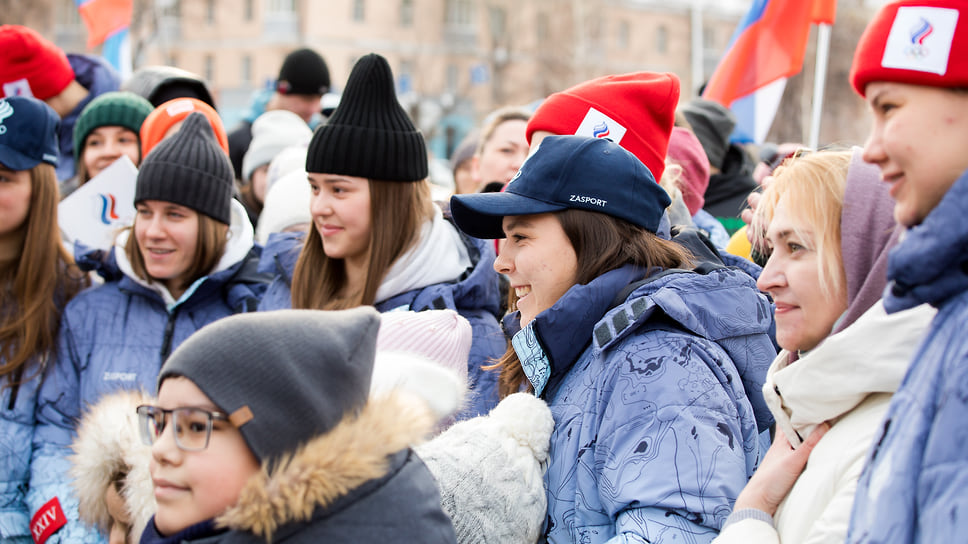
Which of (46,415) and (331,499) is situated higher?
(331,499)

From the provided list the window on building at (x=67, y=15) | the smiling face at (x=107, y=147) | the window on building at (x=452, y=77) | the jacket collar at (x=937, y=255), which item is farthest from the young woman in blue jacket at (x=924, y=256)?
the window on building at (x=67, y=15)

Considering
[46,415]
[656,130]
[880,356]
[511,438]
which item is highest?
[656,130]

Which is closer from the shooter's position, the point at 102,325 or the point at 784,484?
the point at 784,484

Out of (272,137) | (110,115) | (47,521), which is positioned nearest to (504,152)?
(272,137)

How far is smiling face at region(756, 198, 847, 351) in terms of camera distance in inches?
78.6

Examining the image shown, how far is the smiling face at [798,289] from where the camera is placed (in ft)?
6.55

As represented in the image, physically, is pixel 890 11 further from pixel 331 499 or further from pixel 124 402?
pixel 124 402

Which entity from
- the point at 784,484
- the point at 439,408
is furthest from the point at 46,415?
the point at 784,484

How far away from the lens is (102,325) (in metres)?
3.72

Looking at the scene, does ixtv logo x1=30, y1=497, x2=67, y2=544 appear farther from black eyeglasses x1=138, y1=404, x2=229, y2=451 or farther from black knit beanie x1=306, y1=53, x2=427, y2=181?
black eyeglasses x1=138, y1=404, x2=229, y2=451

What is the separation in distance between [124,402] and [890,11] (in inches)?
75.6

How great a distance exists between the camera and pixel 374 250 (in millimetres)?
3430

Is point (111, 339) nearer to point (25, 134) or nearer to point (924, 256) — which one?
point (25, 134)

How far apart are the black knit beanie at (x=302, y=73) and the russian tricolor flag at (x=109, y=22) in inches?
90.6
